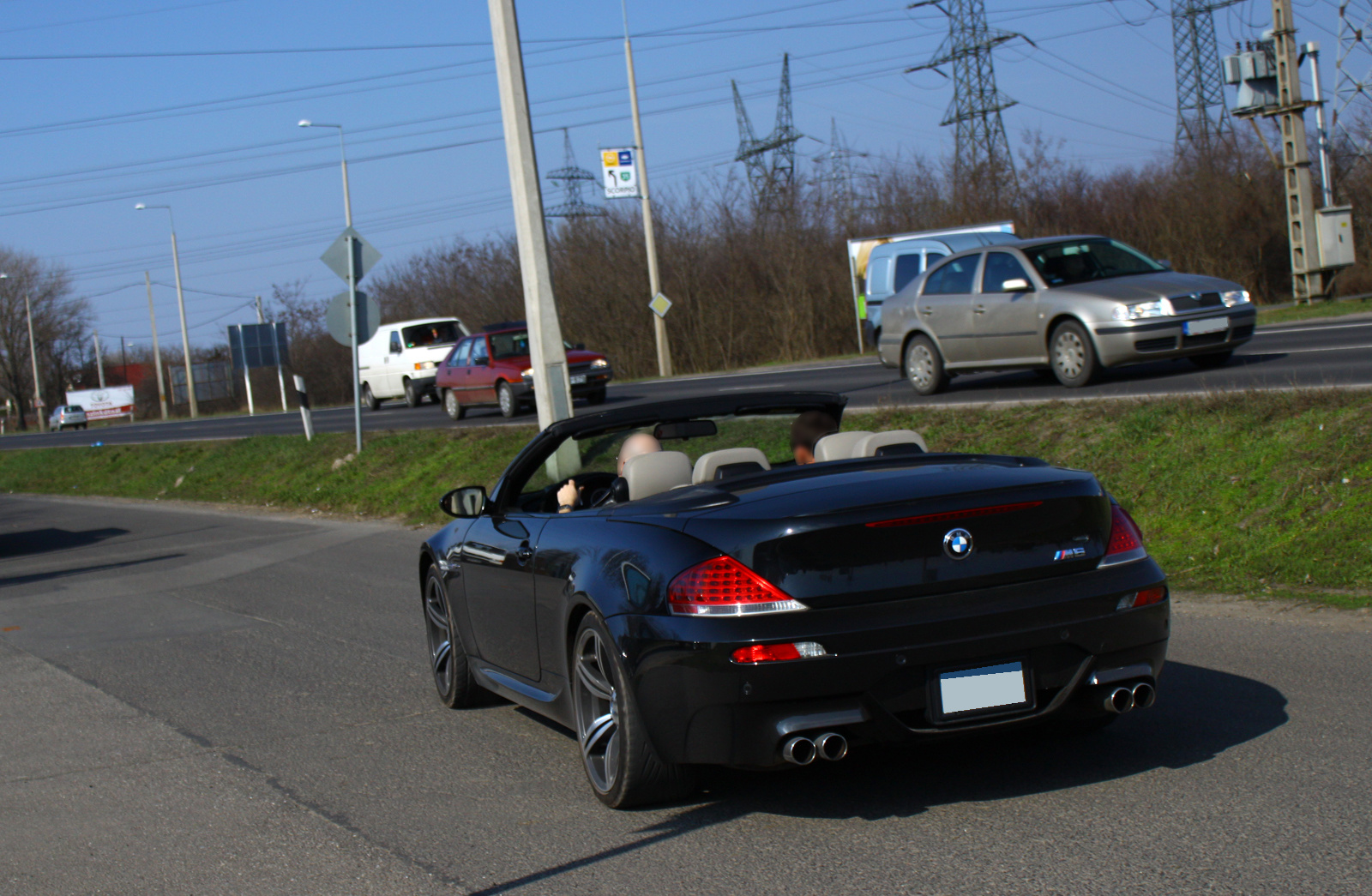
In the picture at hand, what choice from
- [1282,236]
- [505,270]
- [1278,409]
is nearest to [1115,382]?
[1278,409]

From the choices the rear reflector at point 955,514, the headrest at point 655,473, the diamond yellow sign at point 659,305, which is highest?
the diamond yellow sign at point 659,305

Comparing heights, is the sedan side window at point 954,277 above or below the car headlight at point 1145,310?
above

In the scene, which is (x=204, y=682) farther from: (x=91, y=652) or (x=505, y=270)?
(x=505, y=270)

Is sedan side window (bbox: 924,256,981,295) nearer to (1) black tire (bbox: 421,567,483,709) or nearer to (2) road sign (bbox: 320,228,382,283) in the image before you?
(2) road sign (bbox: 320,228,382,283)

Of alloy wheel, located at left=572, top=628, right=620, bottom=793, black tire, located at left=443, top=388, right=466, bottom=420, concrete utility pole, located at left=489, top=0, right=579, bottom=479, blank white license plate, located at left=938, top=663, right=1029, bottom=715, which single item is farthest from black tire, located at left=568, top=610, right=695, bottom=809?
black tire, located at left=443, top=388, right=466, bottom=420

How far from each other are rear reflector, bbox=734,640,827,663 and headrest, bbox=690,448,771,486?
106cm

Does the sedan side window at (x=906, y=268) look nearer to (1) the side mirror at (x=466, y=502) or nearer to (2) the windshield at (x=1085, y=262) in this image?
(2) the windshield at (x=1085, y=262)

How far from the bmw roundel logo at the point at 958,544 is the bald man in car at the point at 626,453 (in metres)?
1.67

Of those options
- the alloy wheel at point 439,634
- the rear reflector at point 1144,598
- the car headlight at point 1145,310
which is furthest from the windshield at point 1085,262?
the rear reflector at point 1144,598

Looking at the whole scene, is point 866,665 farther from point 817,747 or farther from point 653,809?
point 653,809

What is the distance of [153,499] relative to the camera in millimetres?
25531

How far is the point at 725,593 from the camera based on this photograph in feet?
13.1

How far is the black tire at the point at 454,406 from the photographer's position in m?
27.9

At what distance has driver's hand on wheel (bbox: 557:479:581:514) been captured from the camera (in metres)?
5.81
